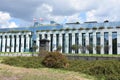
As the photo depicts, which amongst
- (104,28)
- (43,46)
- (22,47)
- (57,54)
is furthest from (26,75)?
(22,47)

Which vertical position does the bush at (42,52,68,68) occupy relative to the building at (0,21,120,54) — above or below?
below

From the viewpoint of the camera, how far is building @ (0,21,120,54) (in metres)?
69.2

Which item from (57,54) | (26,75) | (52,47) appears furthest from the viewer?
(52,47)

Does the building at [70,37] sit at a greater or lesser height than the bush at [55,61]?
greater

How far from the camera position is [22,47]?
286ft

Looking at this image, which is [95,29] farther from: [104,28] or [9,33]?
[9,33]

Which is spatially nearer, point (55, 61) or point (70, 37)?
point (55, 61)

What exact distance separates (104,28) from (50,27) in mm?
18426

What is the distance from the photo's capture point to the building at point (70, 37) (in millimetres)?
69188

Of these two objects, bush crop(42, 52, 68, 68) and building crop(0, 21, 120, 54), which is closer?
bush crop(42, 52, 68, 68)

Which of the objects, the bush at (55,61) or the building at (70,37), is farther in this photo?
the building at (70,37)

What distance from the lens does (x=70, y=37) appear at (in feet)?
256

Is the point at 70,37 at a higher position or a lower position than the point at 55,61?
higher

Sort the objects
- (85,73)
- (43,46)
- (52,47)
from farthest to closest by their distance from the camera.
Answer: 1. (52,47)
2. (43,46)
3. (85,73)
